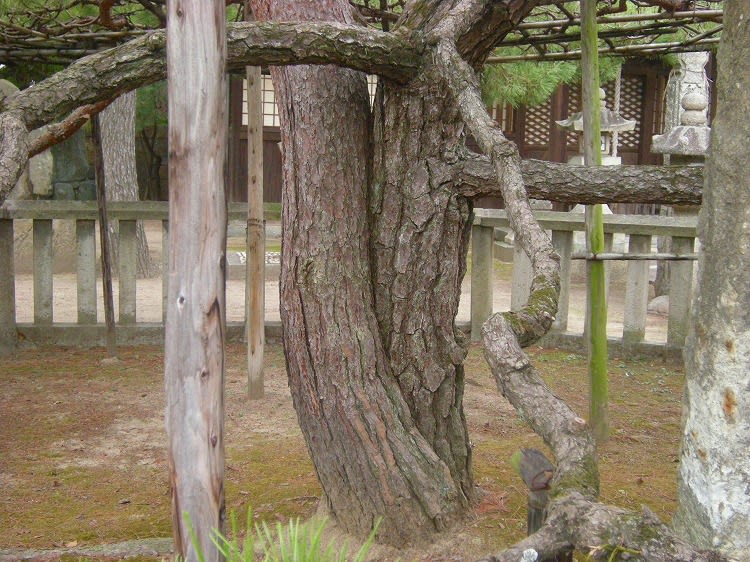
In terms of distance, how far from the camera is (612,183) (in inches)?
116

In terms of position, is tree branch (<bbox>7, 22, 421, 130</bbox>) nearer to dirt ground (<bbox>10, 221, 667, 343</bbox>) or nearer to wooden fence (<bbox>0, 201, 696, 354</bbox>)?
wooden fence (<bbox>0, 201, 696, 354</bbox>)

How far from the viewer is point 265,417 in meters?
5.24

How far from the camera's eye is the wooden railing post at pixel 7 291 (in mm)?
6555

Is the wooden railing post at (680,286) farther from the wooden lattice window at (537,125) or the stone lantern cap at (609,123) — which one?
the wooden lattice window at (537,125)

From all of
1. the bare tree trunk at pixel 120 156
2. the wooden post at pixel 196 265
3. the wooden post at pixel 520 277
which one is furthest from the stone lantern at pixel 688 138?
the wooden post at pixel 196 265

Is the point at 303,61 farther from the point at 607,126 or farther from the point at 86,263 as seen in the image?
the point at 607,126

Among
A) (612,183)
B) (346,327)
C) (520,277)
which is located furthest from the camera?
(520,277)

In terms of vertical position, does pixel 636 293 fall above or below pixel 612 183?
below

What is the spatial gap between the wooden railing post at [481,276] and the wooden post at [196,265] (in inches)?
190

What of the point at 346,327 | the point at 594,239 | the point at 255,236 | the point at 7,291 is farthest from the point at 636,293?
the point at 7,291

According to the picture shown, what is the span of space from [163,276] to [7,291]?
124 cm

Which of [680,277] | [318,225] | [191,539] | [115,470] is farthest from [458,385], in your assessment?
[680,277]

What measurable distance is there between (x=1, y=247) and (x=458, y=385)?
4472 millimetres

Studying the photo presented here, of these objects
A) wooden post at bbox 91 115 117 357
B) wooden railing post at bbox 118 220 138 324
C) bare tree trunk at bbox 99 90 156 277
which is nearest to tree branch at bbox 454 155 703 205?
wooden post at bbox 91 115 117 357
